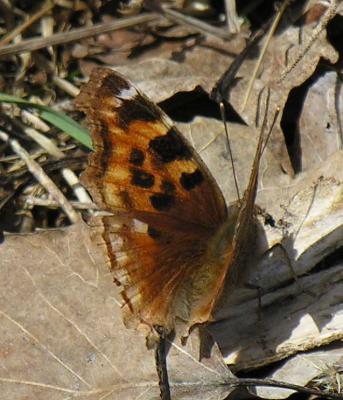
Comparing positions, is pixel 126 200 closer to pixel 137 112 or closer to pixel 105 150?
pixel 105 150

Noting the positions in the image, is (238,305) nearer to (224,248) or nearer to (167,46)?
(224,248)

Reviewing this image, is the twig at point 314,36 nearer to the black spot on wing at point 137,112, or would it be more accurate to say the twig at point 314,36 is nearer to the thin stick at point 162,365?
the black spot on wing at point 137,112

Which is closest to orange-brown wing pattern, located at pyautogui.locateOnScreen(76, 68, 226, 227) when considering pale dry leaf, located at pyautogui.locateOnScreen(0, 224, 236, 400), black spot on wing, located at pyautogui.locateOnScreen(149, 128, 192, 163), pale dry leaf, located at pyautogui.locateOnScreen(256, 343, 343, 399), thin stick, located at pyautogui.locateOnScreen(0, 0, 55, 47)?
black spot on wing, located at pyautogui.locateOnScreen(149, 128, 192, 163)

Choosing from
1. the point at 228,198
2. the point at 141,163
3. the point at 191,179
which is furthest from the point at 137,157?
the point at 228,198

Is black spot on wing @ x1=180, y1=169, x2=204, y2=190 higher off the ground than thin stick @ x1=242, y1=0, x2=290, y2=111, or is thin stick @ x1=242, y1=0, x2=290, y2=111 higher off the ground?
thin stick @ x1=242, y1=0, x2=290, y2=111

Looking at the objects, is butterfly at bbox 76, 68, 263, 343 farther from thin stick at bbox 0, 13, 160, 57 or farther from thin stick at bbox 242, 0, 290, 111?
thin stick at bbox 242, 0, 290, 111

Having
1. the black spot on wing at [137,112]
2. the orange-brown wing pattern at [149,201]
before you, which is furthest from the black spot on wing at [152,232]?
the black spot on wing at [137,112]

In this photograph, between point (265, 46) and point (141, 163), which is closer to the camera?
point (141, 163)
